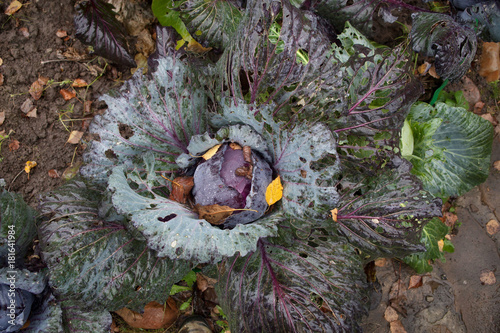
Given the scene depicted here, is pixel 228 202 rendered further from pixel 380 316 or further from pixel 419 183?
pixel 380 316

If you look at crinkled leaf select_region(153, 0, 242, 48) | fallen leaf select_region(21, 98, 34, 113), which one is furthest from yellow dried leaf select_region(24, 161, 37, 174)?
crinkled leaf select_region(153, 0, 242, 48)

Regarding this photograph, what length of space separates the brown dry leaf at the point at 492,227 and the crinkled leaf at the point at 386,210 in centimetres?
119

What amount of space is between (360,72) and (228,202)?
98cm

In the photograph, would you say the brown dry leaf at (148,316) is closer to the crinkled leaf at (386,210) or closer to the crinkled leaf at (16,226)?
the crinkled leaf at (16,226)

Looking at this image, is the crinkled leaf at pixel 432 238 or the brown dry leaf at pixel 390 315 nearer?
the crinkled leaf at pixel 432 238

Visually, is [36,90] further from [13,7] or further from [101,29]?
[101,29]

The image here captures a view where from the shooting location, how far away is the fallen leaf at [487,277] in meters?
2.63

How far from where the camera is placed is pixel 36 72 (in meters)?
2.71

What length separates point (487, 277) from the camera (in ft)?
8.64

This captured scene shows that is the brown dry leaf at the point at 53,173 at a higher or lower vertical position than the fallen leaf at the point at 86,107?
lower

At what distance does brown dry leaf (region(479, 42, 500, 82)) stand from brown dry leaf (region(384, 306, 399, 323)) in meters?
1.99

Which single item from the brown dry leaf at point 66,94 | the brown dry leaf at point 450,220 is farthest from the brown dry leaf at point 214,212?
the brown dry leaf at point 450,220

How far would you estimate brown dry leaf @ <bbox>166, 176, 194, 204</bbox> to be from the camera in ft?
6.01

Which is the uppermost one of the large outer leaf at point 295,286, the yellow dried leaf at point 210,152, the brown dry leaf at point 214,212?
the yellow dried leaf at point 210,152
